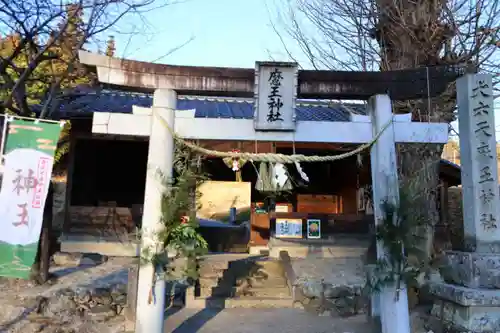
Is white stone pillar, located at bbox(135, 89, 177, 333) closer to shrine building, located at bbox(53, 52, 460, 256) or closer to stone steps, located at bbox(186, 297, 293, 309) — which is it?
shrine building, located at bbox(53, 52, 460, 256)

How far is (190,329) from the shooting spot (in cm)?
728

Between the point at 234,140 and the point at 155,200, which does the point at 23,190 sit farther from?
the point at 234,140

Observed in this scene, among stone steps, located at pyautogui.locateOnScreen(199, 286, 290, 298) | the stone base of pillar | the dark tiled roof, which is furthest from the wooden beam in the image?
stone steps, located at pyautogui.locateOnScreen(199, 286, 290, 298)

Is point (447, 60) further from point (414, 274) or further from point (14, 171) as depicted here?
point (14, 171)

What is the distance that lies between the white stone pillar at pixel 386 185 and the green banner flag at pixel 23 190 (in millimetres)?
4604

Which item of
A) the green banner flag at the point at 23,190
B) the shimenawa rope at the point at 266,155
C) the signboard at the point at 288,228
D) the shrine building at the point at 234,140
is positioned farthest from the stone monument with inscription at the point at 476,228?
the signboard at the point at 288,228

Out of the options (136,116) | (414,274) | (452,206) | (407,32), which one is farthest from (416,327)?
(452,206)

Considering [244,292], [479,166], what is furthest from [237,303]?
Result: [479,166]

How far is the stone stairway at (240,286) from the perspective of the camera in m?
9.37

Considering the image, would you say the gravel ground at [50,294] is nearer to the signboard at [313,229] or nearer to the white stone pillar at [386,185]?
the white stone pillar at [386,185]

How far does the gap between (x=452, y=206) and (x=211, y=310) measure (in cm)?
1399

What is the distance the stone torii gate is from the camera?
5.84 meters

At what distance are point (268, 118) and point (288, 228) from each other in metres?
8.02

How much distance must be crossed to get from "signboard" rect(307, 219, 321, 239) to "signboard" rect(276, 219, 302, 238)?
0.30 m
